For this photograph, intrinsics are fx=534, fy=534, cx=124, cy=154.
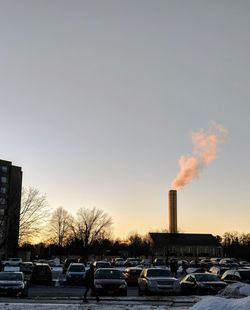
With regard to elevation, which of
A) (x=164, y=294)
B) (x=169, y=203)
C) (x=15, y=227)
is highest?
(x=169, y=203)

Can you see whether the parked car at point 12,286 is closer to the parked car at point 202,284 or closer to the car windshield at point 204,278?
the parked car at point 202,284

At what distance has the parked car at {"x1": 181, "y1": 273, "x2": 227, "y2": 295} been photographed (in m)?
26.8

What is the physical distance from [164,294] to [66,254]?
96.2m

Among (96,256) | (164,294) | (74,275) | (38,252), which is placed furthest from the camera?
(38,252)

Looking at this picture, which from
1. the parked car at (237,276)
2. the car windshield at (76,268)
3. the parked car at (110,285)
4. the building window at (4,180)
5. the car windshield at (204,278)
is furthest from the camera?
the building window at (4,180)

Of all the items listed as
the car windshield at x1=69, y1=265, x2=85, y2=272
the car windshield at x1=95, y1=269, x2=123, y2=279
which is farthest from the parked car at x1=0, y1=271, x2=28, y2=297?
the car windshield at x1=69, y1=265, x2=85, y2=272

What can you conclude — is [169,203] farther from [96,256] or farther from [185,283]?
[185,283]

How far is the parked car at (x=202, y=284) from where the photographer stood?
2684 centimetres

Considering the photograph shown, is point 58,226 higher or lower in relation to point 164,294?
higher

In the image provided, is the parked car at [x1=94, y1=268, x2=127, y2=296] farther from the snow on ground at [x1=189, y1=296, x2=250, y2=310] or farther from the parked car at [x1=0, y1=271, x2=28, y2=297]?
the snow on ground at [x1=189, y1=296, x2=250, y2=310]

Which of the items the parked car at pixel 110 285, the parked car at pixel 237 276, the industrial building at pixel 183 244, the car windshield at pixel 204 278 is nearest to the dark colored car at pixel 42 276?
the parked car at pixel 110 285

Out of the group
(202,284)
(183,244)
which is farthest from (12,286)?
(183,244)

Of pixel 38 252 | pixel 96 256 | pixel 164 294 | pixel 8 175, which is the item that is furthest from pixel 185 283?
pixel 38 252

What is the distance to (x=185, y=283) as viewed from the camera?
94.0 feet
